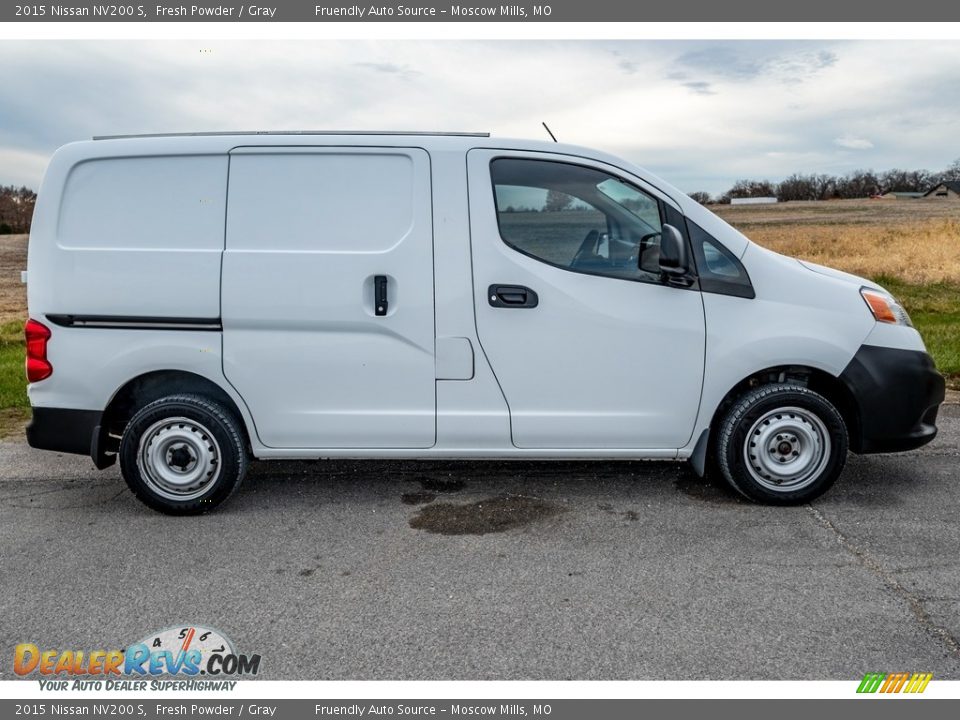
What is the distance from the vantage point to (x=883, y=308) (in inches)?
184

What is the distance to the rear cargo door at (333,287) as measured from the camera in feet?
14.6

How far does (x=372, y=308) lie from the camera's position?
4457 mm

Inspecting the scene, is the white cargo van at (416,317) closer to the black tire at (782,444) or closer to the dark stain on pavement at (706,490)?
the black tire at (782,444)

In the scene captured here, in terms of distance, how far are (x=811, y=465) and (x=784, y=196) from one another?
63.9 m

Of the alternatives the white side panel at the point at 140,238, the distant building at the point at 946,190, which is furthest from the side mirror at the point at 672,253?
the distant building at the point at 946,190

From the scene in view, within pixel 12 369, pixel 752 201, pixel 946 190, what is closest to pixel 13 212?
pixel 12 369

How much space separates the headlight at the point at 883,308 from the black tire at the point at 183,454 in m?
3.55

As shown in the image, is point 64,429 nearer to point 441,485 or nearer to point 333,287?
point 333,287

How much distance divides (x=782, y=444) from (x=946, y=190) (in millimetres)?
98053

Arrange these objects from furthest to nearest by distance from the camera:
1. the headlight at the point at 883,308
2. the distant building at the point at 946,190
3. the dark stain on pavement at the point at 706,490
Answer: the distant building at the point at 946,190
the dark stain on pavement at the point at 706,490
the headlight at the point at 883,308

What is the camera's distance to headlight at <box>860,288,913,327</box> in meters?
4.65

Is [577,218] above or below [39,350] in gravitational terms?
above

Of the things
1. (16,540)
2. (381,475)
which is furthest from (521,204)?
(16,540)

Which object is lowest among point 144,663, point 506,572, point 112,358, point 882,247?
point 144,663
